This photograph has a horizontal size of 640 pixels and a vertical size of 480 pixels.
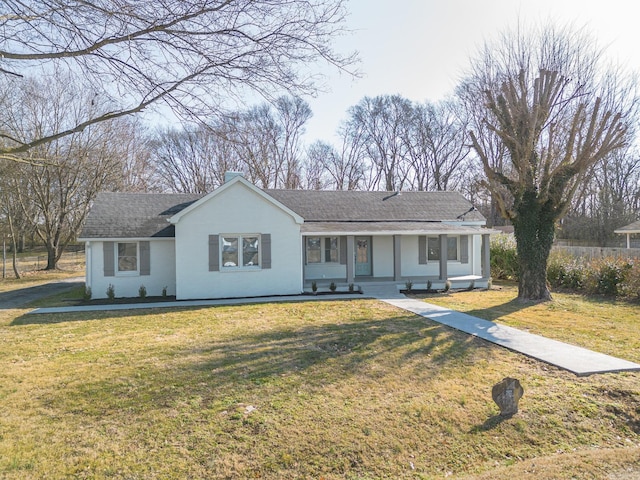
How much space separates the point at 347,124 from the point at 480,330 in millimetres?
35471

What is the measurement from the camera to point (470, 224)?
66.6ft

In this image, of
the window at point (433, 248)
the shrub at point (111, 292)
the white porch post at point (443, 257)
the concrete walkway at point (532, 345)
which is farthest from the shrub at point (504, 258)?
the shrub at point (111, 292)

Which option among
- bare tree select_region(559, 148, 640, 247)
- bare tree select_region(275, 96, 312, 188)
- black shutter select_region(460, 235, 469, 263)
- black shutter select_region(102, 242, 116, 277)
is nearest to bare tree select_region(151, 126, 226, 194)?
bare tree select_region(275, 96, 312, 188)

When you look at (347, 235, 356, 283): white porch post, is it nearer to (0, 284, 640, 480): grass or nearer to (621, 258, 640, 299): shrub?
(0, 284, 640, 480): grass

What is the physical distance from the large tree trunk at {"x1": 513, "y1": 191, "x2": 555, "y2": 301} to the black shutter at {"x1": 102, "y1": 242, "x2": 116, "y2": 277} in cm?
1491

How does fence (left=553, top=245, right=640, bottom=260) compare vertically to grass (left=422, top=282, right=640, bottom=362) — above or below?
above

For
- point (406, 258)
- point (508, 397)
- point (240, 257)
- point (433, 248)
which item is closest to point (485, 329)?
point (508, 397)

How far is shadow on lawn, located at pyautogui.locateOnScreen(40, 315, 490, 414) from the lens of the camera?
5559mm

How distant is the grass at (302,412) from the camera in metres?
4.06

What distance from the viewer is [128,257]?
52.4 ft

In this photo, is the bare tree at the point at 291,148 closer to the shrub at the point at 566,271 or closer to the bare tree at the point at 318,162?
the bare tree at the point at 318,162

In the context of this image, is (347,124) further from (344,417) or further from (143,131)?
(344,417)

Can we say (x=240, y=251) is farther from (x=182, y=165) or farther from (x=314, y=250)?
(x=182, y=165)

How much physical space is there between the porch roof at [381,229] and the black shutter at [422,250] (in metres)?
0.71
